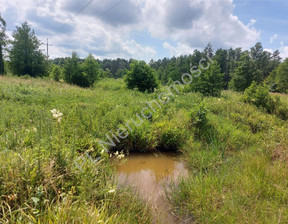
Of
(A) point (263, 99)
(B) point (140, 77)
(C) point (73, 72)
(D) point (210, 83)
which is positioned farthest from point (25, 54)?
(A) point (263, 99)

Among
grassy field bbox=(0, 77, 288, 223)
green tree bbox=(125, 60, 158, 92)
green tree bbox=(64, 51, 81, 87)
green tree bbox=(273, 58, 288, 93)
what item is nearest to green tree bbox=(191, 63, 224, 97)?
green tree bbox=(125, 60, 158, 92)

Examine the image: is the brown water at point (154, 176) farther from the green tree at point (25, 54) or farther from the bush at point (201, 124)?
the green tree at point (25, 54)

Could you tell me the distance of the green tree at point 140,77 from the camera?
11.9 meters

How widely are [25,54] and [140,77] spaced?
17.6 m

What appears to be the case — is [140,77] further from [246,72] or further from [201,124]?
[246,72]

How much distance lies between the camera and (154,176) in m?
3.43

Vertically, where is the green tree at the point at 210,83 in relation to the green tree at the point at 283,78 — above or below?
below

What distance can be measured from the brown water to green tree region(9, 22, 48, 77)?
73.7ft

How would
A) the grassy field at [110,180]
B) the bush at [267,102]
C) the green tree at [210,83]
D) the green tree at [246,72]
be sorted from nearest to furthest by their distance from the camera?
the grassy field at [110,180] → the bush at [267,102] → the green tree at [210,83] → the green tree at [246,72]

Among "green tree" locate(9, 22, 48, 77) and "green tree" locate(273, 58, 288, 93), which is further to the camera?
"green tree" locate(273, 58, 288, 93)

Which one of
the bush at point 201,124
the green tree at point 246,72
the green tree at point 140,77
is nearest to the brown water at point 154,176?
the bush at point 201,124

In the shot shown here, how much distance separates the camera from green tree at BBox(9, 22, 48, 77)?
775 inches

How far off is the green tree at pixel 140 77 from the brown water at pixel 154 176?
8.37 m

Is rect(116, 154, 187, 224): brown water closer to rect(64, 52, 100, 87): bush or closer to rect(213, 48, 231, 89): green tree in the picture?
rect(64, 52, 100, 87): bush
